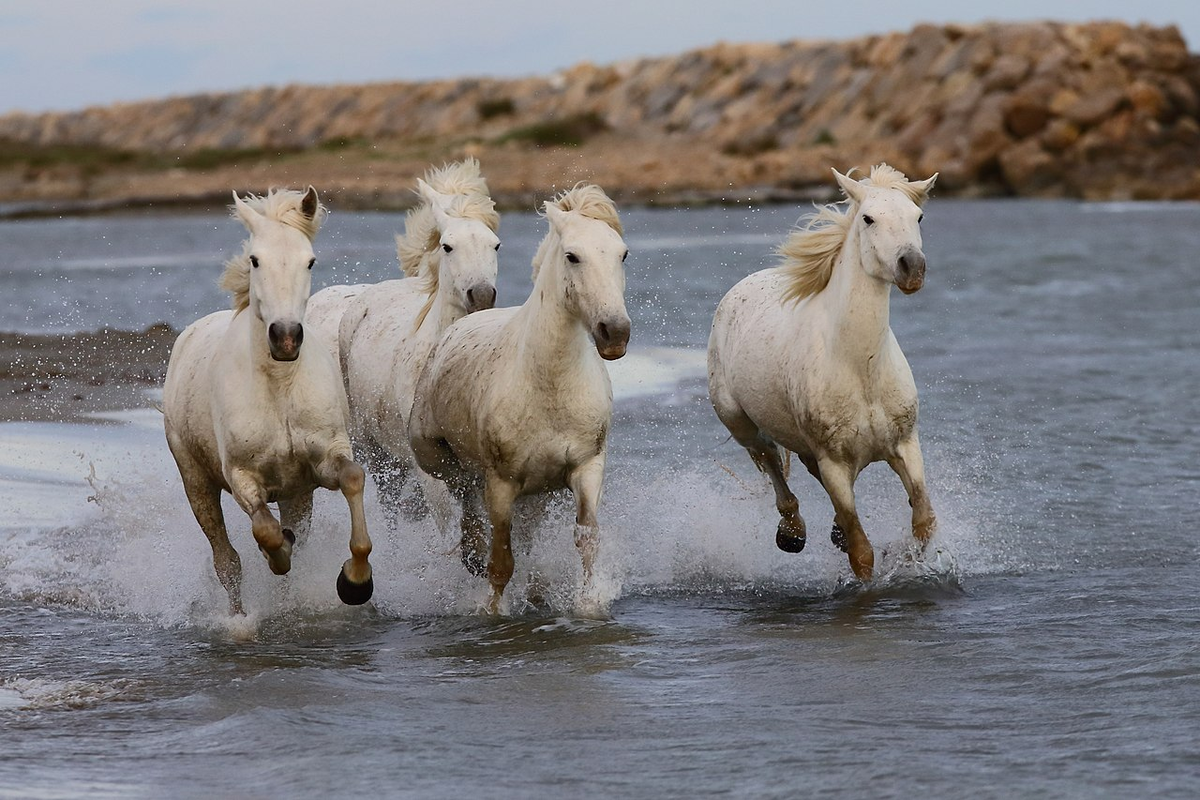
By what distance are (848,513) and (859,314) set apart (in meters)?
0.93

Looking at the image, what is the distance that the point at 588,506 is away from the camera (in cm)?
731

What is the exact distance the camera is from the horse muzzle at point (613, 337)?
6633mm

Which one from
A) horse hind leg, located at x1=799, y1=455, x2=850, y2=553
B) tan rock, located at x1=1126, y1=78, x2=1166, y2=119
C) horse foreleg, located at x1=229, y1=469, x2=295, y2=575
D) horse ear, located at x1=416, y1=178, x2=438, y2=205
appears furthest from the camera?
tan rock, located at x1=1126, y1=78, x2=1166, y2=119

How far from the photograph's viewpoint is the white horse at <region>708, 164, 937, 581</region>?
7.63 metres

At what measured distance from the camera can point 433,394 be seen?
26.2ft

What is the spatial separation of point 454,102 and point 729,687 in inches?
2823

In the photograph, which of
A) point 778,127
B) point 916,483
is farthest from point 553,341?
point 778,127

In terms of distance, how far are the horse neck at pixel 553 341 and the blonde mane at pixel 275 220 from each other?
3.27ft

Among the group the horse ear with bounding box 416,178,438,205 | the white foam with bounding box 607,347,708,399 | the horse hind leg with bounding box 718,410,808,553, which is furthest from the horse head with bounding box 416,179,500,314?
the white foam with bounding box 607,347,708,399

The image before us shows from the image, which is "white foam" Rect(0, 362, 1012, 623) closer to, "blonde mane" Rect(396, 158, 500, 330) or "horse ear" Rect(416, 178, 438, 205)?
→ "blonde mane" Rect(396, 158, 500, 330)

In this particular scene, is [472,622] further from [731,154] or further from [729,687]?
[731,154]

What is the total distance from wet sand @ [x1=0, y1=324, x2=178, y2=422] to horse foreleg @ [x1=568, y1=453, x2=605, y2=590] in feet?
20.8

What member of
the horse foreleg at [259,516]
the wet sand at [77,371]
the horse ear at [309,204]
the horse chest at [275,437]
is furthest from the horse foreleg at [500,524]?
the wet sand at [77,371]

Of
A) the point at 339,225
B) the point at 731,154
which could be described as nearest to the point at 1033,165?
the point at 731,154
